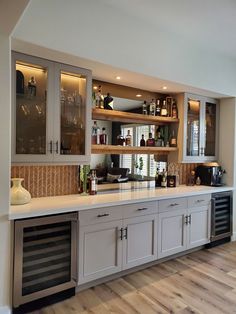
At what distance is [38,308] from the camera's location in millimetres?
2268

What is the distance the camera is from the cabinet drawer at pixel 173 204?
3072 mm

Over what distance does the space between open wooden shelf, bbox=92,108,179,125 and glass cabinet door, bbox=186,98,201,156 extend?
0.27m

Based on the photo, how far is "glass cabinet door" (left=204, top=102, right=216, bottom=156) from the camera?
4137 millimetres

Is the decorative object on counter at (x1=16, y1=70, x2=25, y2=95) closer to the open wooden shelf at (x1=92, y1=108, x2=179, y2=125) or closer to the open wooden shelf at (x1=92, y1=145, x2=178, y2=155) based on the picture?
the open wooden shelf at (x1=92, y1=108, x2=179, y2=125)

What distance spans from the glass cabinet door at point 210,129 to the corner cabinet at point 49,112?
7.36ft

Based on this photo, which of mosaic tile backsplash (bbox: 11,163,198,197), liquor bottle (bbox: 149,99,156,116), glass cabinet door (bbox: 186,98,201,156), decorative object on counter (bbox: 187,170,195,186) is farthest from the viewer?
decorative object on counter (bbox: 187,170,195,186)

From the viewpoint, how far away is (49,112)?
2.52m

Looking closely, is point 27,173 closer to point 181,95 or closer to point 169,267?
point 169,267

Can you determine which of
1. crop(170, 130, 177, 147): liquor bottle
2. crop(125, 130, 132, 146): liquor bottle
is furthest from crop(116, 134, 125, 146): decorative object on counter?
crop(170, 130, 177, 147): liquor bottle

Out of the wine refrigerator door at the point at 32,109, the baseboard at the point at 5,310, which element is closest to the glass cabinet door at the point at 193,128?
the wine refrigerator door at the point at 32,109

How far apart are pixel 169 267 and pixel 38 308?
63.9 inches

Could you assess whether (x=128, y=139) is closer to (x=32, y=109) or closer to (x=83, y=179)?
(x=83, y=179)

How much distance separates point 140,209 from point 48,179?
110cm

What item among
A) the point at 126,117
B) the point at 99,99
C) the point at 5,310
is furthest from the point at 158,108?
the point at 5,310
